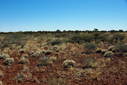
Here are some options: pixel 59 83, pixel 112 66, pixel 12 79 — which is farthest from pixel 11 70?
pixel 112 66

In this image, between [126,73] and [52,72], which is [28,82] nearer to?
[52,72]

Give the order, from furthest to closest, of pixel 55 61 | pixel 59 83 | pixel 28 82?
pixel 55 61 < pixel 28 82 < pixel 59 83

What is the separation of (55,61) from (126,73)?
6.46 m

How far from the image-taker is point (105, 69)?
14.7m

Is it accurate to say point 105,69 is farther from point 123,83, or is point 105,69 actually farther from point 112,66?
point 123,83

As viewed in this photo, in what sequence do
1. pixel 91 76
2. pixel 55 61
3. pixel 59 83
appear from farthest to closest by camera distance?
pixel 55 61
pixel 91 76
pixel 59 83

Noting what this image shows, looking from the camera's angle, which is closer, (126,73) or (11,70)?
(126,73)

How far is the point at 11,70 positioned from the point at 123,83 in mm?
7320

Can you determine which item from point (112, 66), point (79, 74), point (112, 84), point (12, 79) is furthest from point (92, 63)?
point (12, 79)

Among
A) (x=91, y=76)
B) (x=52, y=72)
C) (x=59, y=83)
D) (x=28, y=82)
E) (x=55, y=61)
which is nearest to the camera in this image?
(x=59, y=83)

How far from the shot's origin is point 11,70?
50.6 ft

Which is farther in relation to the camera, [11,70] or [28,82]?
[11,70]

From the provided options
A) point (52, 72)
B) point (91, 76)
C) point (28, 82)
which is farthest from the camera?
point (52, 72)

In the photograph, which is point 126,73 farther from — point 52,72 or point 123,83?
point 52,72
